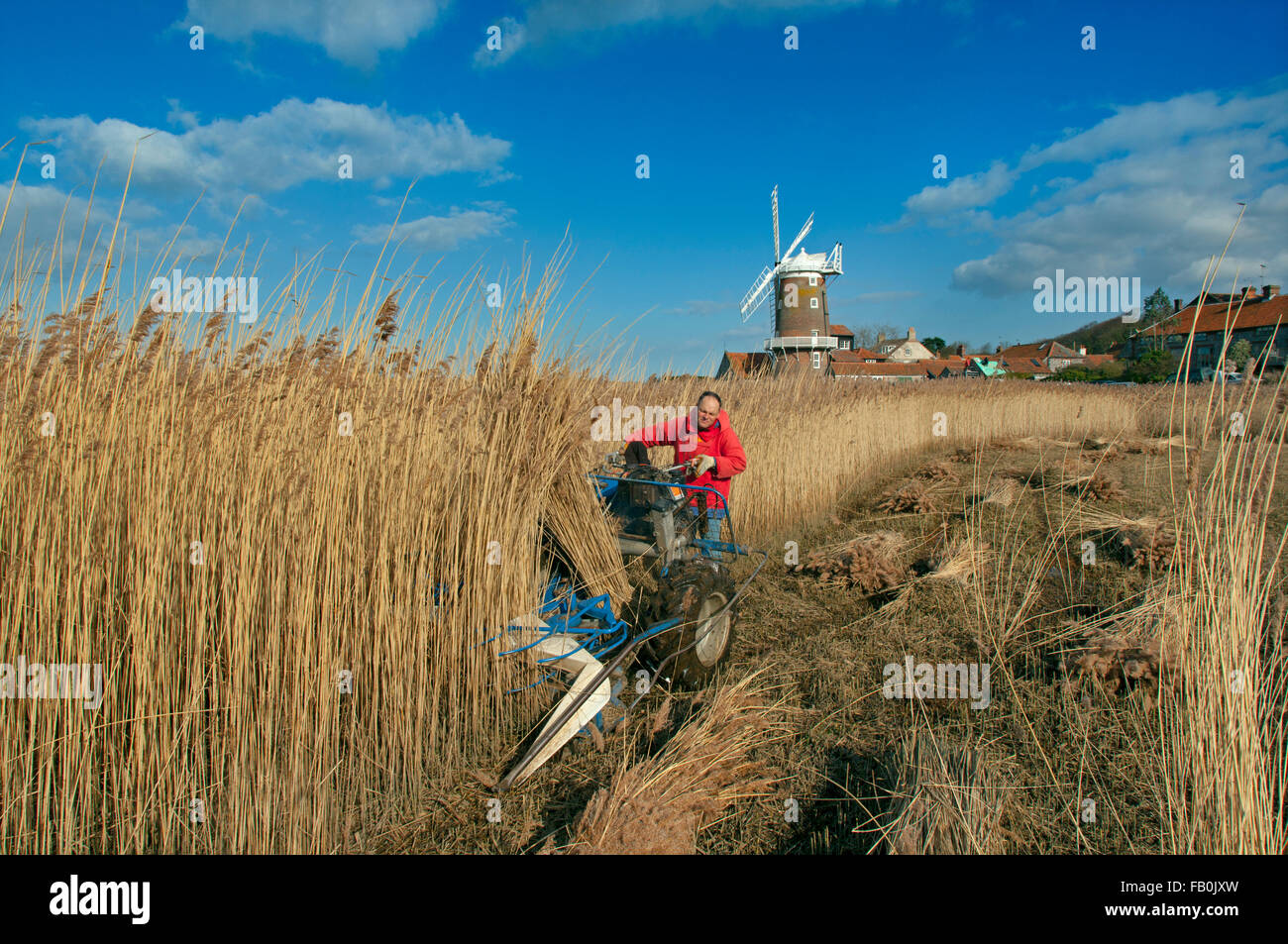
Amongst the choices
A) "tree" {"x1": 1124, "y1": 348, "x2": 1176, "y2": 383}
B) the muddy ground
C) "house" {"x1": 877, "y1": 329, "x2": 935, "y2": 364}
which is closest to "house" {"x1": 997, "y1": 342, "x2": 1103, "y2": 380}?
"house" {"x1": 877, "y1": 329, "x2": 935, "y2": 364}

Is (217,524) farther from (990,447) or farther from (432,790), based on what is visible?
(990,447)

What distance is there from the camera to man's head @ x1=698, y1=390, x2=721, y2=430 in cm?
489

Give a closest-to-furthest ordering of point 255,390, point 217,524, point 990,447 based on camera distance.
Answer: point 217,524 < point 255,390 < point 990,447

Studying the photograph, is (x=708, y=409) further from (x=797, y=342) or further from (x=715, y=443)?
(x=797, y=342)

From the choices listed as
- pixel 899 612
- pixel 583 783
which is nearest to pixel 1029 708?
pixel 899 612

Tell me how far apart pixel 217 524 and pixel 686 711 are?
2.20 m

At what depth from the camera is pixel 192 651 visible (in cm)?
194
